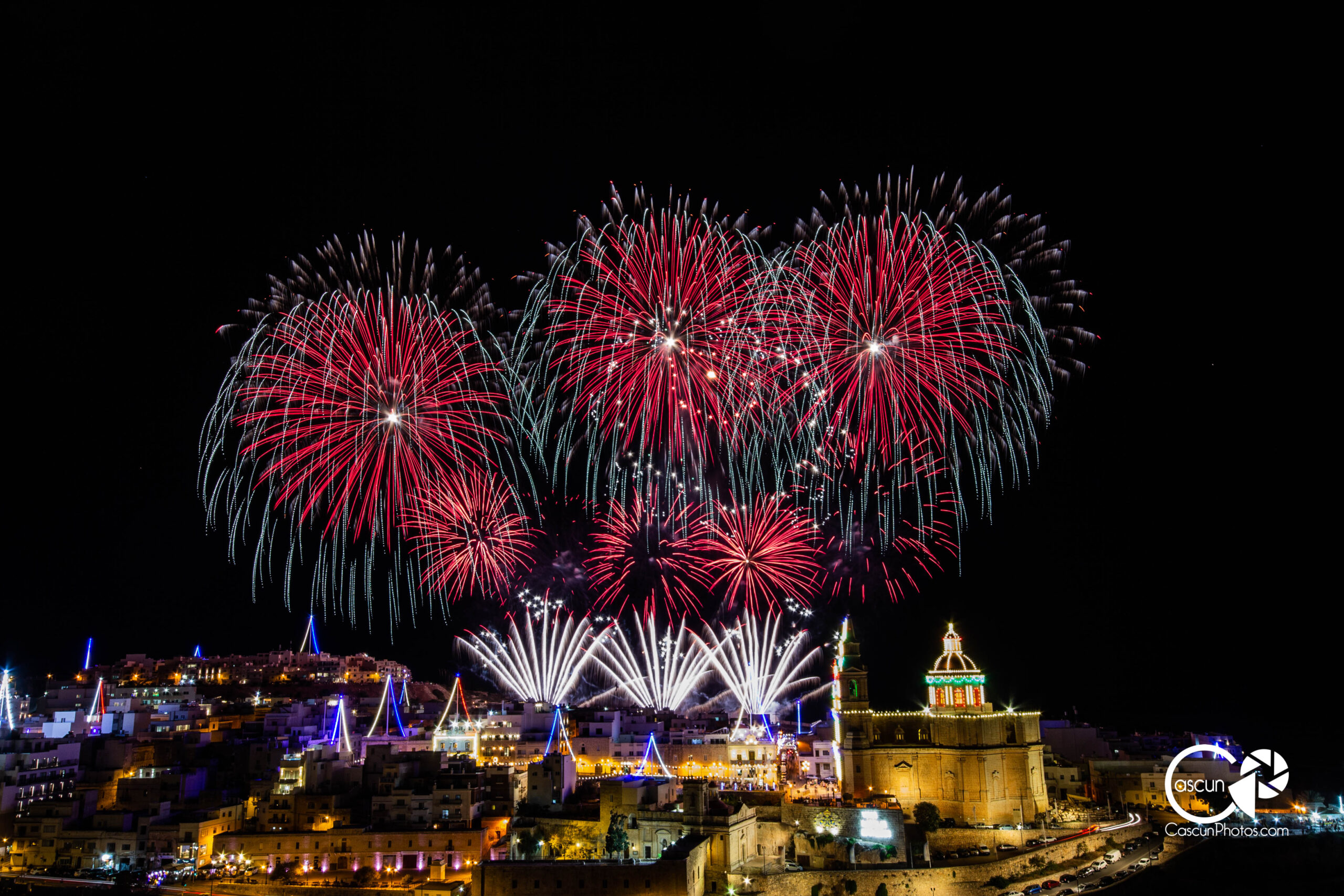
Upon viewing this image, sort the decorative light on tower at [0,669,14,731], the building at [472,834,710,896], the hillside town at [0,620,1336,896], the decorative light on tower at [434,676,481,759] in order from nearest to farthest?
the building at [472,834,710,896] → the hillside town at [0,620,1336,896] → the decorative light on tower at [434,676,481,759] → the decorative light on tower at [0,669,14,731]

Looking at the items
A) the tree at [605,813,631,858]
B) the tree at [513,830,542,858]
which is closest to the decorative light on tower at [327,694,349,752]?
the tree at [513,830,542,858]

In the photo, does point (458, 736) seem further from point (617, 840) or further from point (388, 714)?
point (617, 840)

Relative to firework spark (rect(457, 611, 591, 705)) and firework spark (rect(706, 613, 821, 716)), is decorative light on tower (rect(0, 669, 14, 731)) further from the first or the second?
firework spark (rect(706, 613, 821, 716))

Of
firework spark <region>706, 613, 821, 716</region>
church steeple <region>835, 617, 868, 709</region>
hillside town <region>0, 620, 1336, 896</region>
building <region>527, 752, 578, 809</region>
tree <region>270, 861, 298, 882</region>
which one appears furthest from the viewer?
firework spark <region>706, 613, 821, 716</region>

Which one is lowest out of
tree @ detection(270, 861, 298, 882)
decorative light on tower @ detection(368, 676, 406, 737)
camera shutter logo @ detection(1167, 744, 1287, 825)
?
tree @ detection(270, 861, 298, 882)

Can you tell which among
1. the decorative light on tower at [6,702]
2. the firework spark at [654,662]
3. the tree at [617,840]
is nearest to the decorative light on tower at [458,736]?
the firework spark at [654,662]
